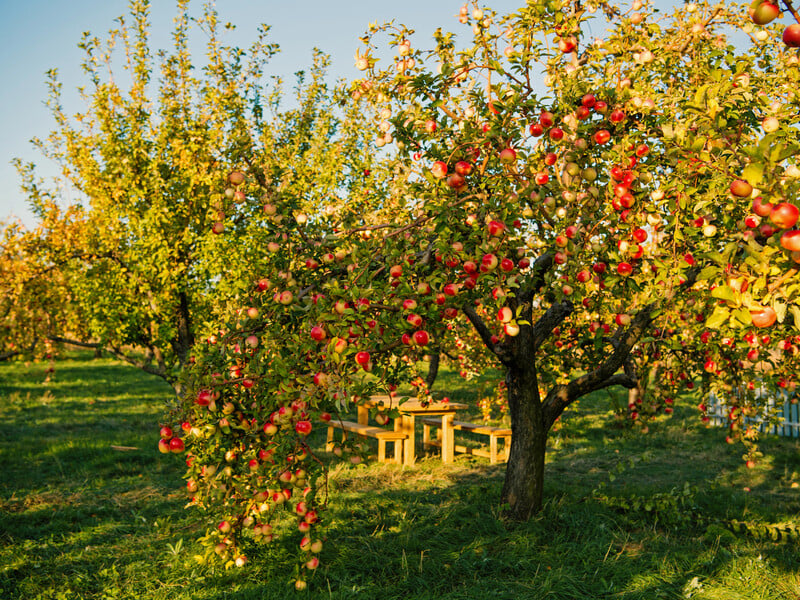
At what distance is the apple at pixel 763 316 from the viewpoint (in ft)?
6.17

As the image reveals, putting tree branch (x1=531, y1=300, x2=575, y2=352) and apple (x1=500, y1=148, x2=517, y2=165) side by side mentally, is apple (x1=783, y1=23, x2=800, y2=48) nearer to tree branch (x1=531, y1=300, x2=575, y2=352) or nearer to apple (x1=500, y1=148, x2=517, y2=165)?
apple (x1=500, y1=148, x2=517, y2=165)

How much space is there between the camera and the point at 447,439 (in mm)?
8930

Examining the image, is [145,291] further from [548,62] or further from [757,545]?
[757,545]

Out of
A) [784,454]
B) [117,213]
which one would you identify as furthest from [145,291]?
[784,454]

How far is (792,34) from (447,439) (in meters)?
7.93

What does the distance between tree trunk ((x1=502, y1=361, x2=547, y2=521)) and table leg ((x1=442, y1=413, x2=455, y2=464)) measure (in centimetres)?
317

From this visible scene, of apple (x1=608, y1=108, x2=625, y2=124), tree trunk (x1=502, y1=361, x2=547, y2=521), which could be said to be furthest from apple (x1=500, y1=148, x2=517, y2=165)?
tree trunk (x1=502, y1=361, x2=547, y2=521)

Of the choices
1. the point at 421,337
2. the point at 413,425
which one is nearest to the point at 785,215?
the point at 421,337

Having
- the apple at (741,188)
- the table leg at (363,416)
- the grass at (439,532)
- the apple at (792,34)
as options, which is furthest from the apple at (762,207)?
the table leg at (363,416)

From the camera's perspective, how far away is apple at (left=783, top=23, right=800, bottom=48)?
1.59 meters

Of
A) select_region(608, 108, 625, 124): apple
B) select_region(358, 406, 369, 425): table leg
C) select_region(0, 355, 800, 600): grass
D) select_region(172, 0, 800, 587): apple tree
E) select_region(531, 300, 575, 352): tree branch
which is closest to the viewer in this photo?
select_region(172, 0, 800, 587): apple tree

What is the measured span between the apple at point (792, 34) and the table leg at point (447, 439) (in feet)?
25.0

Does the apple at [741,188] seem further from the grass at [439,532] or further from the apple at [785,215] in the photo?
the grass at [439,532]

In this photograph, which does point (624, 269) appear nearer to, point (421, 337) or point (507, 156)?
point (507, 156)
